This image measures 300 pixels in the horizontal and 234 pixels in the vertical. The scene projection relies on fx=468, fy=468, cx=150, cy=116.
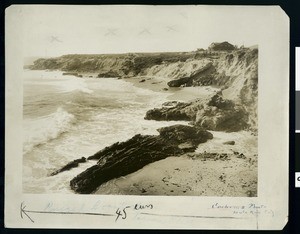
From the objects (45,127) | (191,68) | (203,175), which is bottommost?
(203,175)

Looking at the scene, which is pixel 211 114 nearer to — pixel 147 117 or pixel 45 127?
pixel 147 117

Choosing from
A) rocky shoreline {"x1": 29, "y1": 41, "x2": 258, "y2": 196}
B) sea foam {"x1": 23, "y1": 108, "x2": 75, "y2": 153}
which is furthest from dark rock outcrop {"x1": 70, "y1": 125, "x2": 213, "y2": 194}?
sea foam {"x1": 23, "y1": 108, "x2": 75, "y2": 153}

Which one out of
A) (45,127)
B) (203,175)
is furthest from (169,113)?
(45,127)

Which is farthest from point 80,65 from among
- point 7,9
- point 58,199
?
point 58,199

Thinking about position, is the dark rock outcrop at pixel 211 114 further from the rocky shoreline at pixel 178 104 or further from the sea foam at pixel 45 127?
the sea foam at pixel 45 127

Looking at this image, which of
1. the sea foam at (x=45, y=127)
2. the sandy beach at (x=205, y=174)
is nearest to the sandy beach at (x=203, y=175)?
the sandy beach at (x=205, y=174)

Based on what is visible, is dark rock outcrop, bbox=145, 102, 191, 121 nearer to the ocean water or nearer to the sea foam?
the ocean water

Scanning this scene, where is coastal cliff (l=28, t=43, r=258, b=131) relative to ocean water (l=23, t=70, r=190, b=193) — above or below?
above

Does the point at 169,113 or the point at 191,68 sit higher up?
the point at 191,68
